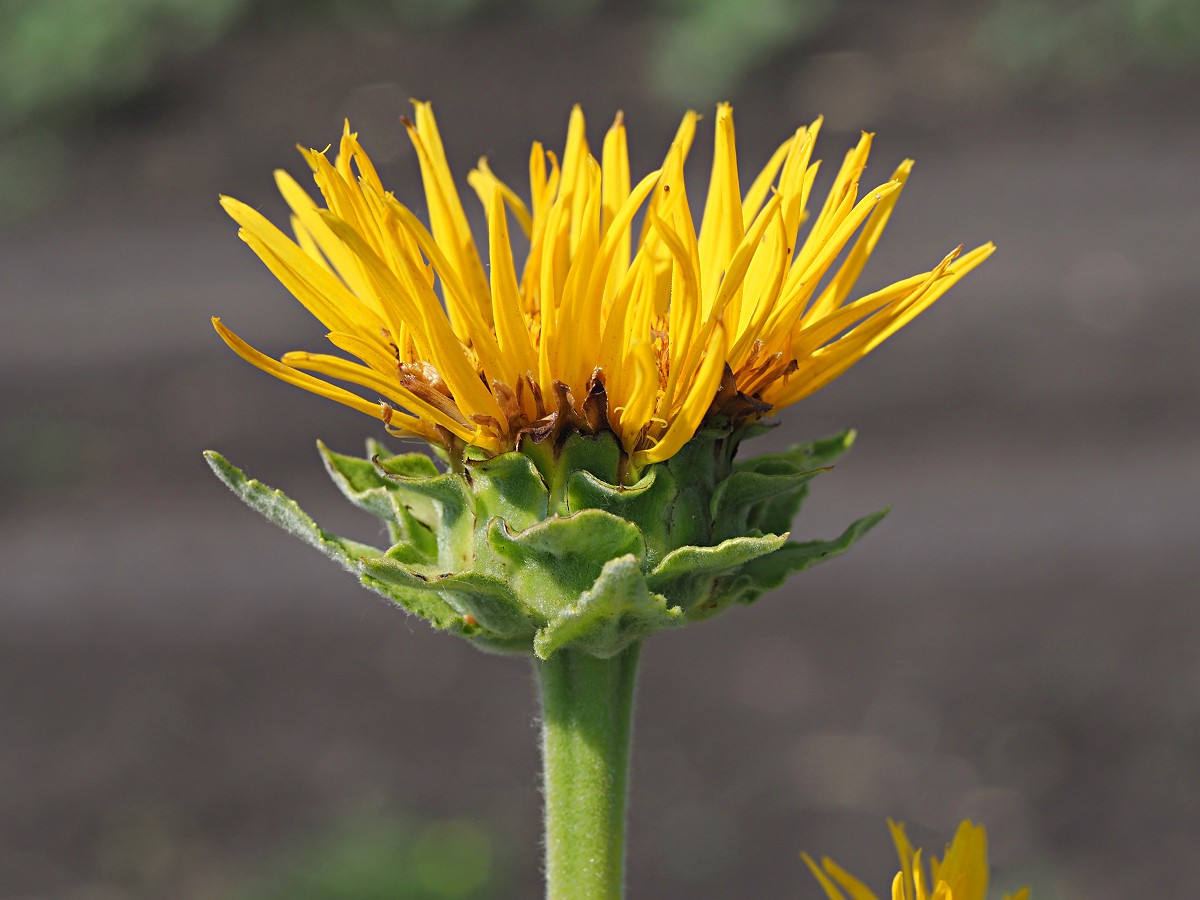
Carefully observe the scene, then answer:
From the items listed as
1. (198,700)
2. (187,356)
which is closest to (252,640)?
(198,700)

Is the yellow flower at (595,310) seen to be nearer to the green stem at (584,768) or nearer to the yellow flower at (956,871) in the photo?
the green stem at (584,768)

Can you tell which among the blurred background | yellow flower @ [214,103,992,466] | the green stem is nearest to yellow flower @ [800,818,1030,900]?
the green stem

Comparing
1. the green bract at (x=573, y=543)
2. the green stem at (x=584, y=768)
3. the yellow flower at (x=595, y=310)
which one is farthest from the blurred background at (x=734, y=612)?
the yellow flower at (x=595, y=310)

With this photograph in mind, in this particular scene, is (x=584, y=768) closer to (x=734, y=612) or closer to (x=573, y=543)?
(x=573, y=543)

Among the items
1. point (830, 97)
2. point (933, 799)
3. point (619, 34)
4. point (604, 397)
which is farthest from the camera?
point (619, 34)

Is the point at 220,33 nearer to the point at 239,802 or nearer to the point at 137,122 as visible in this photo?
the point at 137,122

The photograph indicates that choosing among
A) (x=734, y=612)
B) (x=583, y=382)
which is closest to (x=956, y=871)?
(x=583, y=382)
